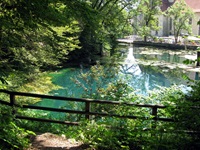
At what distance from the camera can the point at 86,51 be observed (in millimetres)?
24297

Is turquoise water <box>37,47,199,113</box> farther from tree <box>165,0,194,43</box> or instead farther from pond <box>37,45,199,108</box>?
tree <box>165,0,194,43</box>

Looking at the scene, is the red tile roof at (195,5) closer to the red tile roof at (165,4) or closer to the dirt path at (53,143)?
the red tile roof at (165,4)

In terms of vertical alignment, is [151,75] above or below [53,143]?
below

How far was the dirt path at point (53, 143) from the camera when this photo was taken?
400 cm

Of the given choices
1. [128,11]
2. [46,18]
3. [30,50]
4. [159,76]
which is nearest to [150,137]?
[46,18]

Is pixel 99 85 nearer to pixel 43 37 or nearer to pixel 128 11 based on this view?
Result: pixel 43 37

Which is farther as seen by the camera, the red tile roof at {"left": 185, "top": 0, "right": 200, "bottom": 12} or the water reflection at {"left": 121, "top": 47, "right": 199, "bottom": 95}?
the red tile roof at {"left": 185, "top": 0, "right": 200, "bottom": 12}

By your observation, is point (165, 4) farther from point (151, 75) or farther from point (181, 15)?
point (151, 75)

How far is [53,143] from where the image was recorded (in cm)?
426

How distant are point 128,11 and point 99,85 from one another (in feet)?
83.0

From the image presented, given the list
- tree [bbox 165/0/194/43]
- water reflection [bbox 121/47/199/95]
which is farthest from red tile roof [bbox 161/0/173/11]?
water reflection [bbox 121/47/199/95]

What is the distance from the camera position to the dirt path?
400cm

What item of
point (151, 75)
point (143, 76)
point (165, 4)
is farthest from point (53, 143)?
point (165, 4)

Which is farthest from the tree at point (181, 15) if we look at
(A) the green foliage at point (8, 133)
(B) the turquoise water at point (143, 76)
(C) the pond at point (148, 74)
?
(A) the green foliage at point (8, 133)
